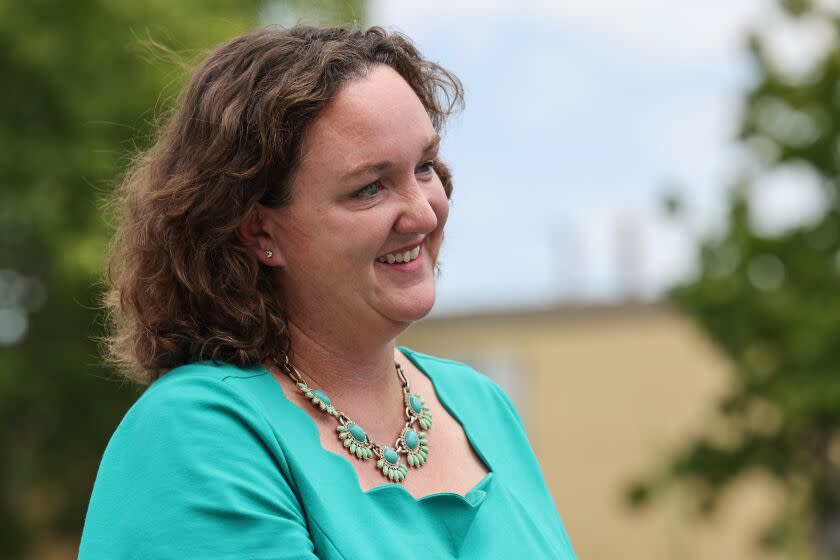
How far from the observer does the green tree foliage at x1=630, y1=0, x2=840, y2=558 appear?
1588 cm

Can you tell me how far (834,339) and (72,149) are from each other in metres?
10.0

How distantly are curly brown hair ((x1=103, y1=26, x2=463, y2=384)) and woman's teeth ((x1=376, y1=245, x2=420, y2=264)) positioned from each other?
0.70 feet

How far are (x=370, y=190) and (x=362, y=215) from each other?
55mm

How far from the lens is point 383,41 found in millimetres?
2682

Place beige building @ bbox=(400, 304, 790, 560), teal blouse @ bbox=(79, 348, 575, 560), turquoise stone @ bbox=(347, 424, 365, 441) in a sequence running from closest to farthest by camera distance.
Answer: teal blouse @ bbox=(79, 348, 575, 560) → turquoise stone @ bbox=(347, 424, 365, 441) → beige building @ bbox=(400, 304, 790, 560)

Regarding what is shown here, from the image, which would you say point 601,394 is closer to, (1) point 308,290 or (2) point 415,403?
(2) point 415,403

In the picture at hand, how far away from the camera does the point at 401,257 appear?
2512 millimetres

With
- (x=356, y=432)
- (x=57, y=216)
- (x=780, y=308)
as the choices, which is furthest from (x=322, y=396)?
(x=57, y=216)

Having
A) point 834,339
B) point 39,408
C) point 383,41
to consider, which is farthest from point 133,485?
point 39,408

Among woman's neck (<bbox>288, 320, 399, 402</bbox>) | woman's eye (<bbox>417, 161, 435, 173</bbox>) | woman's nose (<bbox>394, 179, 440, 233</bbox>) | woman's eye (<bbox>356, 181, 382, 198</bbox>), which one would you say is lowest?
woman's neck (<bbox>288, 320, 399, 402</bbox>)

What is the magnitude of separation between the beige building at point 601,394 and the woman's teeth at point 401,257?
21871 millimetres

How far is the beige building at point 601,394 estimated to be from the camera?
24516 mm

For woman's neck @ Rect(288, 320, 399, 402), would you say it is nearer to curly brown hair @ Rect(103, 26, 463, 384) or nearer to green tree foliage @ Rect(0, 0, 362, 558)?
curly brown hair @ Rect(103, 26, 463, 384)

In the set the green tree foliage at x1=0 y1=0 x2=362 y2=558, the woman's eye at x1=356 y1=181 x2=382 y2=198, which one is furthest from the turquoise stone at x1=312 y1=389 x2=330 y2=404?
the green tree foliage at x1=0 y1=0 x2=362 y2=558
